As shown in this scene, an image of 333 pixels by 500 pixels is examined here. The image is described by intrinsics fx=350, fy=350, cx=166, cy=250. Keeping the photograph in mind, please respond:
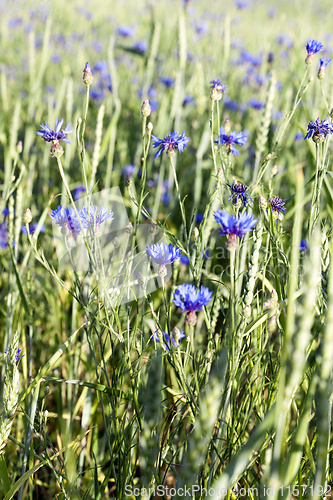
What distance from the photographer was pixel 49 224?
60.4 inches

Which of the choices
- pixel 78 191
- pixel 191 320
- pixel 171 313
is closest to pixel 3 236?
pixel 78 191

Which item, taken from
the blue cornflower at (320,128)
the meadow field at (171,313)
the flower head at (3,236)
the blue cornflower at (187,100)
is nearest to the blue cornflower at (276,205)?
the meadow field at (171,313)

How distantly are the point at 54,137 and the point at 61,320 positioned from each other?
0.58 m

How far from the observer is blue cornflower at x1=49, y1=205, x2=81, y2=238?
23.9 inches

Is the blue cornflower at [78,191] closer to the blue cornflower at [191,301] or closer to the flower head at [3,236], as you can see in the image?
the flower head at [3,236]

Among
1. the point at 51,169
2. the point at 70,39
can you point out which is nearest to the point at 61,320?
the point at 51,169

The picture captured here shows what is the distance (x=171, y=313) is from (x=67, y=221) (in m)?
0.43

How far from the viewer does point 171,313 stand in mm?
931

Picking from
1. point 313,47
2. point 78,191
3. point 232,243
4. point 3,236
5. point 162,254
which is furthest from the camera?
point 78,191

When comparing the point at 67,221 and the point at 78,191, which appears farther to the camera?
the point at 78,191

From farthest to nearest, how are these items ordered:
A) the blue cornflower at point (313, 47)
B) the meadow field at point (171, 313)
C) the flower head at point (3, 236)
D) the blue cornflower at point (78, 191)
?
the blue cornflower at point (78, 191) → the flower head at point (3, 236) → the blue cornflower at point (313, 47) → the meadow field at point (171, 313)

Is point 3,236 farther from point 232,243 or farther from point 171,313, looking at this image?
point 232,243

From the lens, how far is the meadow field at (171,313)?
1.27ft

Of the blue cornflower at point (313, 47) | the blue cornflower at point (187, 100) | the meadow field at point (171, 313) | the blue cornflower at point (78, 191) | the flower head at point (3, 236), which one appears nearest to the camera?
the meadow field at point (171, 313)
